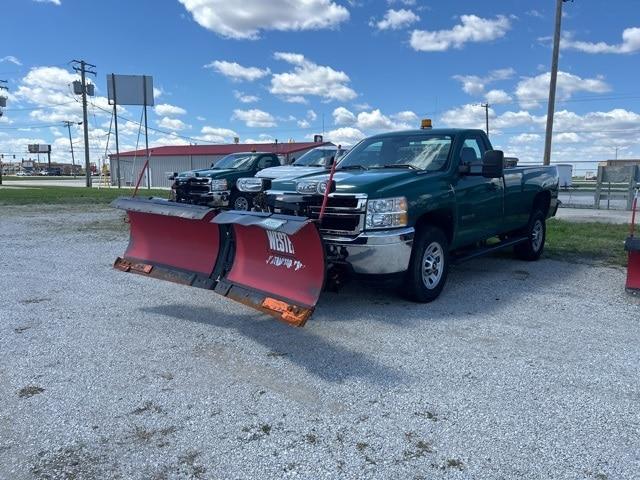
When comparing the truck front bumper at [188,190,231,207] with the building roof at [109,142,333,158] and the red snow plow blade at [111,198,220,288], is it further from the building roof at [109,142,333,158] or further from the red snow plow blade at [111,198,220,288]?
the building roof at [109,142,333,158]

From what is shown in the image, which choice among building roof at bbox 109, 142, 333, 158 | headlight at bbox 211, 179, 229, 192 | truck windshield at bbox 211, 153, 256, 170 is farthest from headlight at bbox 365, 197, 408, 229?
building roof at bbox 109, 142, 333, 158

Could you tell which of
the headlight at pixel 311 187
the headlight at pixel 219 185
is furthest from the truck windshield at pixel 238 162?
the headlight at pixel 311 187

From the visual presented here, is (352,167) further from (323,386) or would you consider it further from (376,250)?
(323,386)

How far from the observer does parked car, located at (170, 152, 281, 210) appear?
15156 mm

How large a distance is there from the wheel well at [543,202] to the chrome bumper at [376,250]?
4302 mm

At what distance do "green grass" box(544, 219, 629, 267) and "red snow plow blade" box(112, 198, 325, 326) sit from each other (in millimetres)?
5883

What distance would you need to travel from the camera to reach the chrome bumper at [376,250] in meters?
5.22

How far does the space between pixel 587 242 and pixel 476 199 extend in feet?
16.3

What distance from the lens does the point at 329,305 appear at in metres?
5.91

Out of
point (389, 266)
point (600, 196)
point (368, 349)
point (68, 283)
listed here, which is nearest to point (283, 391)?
point (368, 349)

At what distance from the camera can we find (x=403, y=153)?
6680mm

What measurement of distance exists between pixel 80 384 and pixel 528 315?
4.25 metres

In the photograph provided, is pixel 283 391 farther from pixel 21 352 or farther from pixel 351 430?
pixel 21 352

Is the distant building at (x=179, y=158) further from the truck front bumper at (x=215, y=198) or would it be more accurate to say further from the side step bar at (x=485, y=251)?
the side step bar at (x=485, y=251)
